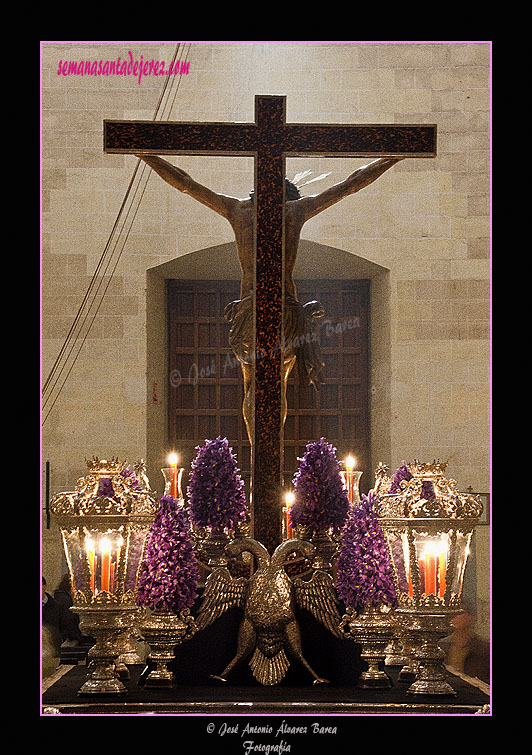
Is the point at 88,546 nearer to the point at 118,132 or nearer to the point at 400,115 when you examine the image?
the point at 118,132

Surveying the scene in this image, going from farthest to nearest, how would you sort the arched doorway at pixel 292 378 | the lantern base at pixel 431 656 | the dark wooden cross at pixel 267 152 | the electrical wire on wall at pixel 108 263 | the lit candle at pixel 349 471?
1. the arched doorway at pixel 292 378
2. the electrical wire on wall at pixel 108 263
3. the lit candle at pixel 349 471
4. the dark wooden cross at pixel 267 152
5. the lantern base at pixel 431 656

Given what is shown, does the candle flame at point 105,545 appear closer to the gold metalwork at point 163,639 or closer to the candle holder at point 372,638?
the gold metalwork at point 163,639

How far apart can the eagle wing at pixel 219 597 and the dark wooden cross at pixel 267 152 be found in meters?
0.45

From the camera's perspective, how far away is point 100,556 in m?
4.29

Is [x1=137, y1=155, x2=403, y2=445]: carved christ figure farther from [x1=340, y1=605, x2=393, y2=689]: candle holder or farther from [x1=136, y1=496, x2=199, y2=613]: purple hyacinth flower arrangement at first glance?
[x1=340, y1=605, x2=393, y2=689]: candle holder

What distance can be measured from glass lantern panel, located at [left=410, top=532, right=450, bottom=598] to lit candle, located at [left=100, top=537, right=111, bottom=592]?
1057 millimetres

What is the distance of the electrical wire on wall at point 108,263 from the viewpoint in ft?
27.1

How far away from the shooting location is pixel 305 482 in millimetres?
4738

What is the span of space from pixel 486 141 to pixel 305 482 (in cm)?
425

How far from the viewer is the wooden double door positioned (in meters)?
8.67

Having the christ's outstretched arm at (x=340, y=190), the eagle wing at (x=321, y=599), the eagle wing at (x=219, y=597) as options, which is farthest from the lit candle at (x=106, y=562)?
the christ's outstretched arm at (x=340, y=190)

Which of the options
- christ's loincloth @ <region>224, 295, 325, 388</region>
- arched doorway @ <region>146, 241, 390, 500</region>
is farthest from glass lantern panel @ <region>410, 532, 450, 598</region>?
arched doorway @ <region>146, 241, 390, 500</region>

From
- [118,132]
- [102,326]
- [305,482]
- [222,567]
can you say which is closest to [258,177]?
[118,132]

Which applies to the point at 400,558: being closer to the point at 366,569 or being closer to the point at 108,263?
the point at 366,569
